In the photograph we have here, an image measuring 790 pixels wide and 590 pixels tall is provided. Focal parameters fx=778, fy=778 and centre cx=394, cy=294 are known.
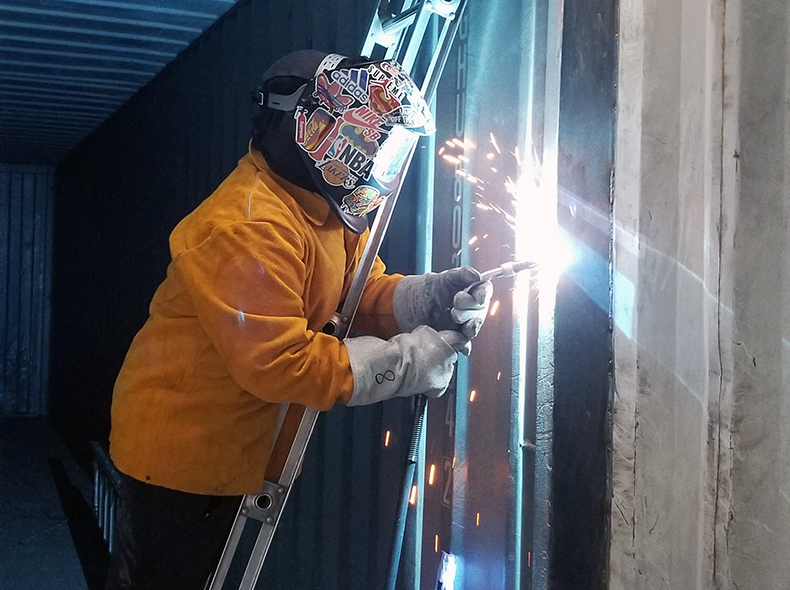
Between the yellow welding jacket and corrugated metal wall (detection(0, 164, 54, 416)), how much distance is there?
903cm

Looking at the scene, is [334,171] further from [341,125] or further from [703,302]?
[703,302]

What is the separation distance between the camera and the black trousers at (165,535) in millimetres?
2045

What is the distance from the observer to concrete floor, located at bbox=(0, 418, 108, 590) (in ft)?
14.8

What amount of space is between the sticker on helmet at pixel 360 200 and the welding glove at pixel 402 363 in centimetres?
33

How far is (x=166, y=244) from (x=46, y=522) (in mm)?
2220

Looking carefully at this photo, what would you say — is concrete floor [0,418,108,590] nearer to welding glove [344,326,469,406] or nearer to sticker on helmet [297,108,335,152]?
welding glove [344,326,469,406]

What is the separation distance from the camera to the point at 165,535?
2.06 meters

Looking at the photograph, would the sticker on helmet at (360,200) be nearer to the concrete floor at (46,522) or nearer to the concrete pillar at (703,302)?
the concrete pillar at (703,302)

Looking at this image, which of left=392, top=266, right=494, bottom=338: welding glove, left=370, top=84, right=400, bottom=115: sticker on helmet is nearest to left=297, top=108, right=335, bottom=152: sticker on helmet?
left=370, top=84, right=400, bottom=115: sticker on helmet

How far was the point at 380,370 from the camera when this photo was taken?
1.80 meters

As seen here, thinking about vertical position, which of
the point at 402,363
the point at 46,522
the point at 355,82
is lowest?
the point at 46,522

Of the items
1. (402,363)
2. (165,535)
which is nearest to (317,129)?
(402,363)

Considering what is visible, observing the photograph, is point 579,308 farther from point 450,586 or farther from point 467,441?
point 450,586

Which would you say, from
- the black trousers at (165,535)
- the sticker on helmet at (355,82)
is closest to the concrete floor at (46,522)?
the black trousers at (165,535)
